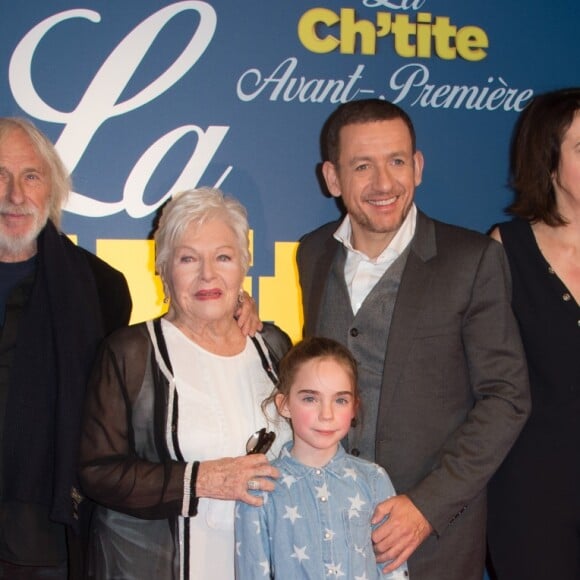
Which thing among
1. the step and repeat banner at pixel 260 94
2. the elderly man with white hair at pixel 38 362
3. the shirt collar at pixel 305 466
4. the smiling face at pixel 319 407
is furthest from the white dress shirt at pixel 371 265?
the step and repeat banner at pixel 260 94

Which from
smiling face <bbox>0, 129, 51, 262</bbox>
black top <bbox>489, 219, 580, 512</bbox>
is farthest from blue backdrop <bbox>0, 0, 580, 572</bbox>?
black top <bbox>489, 219, 580, 512</bbox>

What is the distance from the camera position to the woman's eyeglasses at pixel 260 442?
205 cm

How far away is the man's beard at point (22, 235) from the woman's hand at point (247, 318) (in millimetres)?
651

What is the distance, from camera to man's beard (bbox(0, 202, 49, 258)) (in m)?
2.44

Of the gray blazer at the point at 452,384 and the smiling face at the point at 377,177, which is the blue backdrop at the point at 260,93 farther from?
the gray blazer at the point at 452,384

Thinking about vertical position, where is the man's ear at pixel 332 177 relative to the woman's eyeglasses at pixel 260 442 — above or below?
above

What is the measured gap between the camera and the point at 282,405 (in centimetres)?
208

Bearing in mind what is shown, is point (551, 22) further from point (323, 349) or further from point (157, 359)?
point (157, 359)

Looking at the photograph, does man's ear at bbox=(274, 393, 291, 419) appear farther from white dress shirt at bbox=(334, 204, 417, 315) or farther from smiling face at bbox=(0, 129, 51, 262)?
smiling face at bbox=(0, 129, 51, 262)

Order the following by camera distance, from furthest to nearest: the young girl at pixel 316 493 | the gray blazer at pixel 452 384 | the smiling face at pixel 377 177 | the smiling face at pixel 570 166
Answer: the smiling face at pixel 570 166, the smiling face at pixel 377 177, the gray blazer at pixel 452 384, the young girl at pixel 316 493

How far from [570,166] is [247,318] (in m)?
1.04

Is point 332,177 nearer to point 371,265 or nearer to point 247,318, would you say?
point 371,265

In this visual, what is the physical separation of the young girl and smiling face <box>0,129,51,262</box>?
2.94ft

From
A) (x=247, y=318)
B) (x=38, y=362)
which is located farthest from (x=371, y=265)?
(x=38, y=362)
